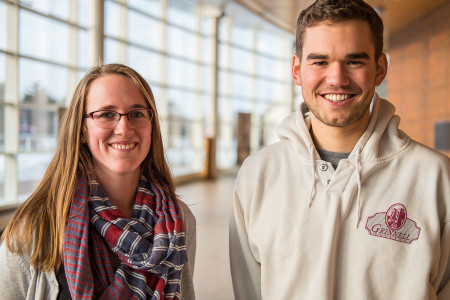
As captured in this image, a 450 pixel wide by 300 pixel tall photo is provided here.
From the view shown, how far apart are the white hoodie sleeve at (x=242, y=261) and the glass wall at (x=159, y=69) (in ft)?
4.14

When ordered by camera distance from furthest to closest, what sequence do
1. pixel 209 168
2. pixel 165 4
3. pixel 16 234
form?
1. pixel 209 168
2. pixel 165 4
3. pixel 16 234

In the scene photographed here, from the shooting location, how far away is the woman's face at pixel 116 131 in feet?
6.36

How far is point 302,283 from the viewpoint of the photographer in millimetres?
1908

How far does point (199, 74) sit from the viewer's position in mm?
16516

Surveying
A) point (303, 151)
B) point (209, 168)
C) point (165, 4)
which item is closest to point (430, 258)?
point (303, 151)

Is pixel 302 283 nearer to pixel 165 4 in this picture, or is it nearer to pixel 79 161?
pixel 79 161

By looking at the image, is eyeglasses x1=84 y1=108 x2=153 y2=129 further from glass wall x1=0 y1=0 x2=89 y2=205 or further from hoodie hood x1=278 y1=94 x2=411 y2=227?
glass wall x1=0 y1=0 x2=89 y2=205

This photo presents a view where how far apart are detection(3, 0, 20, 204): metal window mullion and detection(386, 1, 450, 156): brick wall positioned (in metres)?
6.55

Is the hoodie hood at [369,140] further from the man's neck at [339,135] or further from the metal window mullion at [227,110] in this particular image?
the metal window mullion at [227,110]

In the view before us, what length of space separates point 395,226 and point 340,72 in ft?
2.26

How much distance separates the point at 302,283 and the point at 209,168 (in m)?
15.0

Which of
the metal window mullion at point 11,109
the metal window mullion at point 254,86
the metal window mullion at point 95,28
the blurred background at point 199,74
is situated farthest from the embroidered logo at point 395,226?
the metal window mullion at point 254,86

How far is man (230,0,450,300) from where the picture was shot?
72.9 inches

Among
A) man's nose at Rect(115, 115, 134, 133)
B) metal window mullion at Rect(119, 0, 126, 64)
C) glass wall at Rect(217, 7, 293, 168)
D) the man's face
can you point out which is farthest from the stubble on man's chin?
glass wall at Rect(217, 7, 293, 168)
